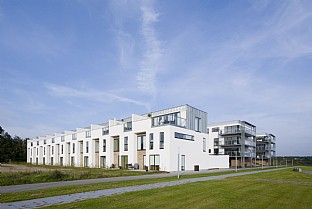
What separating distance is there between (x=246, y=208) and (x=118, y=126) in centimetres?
3753

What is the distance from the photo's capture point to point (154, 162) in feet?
124

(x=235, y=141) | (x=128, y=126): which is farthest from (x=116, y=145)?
(x=235, y=141)

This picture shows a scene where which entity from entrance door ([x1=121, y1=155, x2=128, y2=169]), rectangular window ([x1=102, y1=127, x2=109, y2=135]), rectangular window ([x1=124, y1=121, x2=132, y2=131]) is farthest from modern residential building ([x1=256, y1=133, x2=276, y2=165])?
rectangular window ([x1=124, y1=121, x2=132, y2=131])

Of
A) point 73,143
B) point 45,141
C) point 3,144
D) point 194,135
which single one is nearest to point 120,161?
point 194,135

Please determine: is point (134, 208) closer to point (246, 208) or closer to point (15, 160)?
point (246, 208)

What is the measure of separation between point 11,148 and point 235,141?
2754 inches

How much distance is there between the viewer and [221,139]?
6725 cm

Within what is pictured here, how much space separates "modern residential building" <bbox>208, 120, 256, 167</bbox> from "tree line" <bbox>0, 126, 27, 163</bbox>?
6269cm

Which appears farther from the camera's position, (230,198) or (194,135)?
(194,135)

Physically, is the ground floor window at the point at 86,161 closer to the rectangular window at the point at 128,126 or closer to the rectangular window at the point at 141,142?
the rectangular window at the point at 128,126

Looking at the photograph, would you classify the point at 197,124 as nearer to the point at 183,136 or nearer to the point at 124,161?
the point at 183,136

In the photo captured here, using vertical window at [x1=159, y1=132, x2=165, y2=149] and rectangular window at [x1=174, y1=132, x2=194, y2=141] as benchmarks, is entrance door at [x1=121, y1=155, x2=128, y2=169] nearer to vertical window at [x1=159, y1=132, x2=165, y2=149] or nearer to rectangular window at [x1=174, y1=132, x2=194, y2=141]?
vertical window at [x1=159, y1=132, x2=165, y2=149]

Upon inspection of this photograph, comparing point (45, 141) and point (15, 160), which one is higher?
point (45, 141)

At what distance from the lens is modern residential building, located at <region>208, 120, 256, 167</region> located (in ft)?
201
